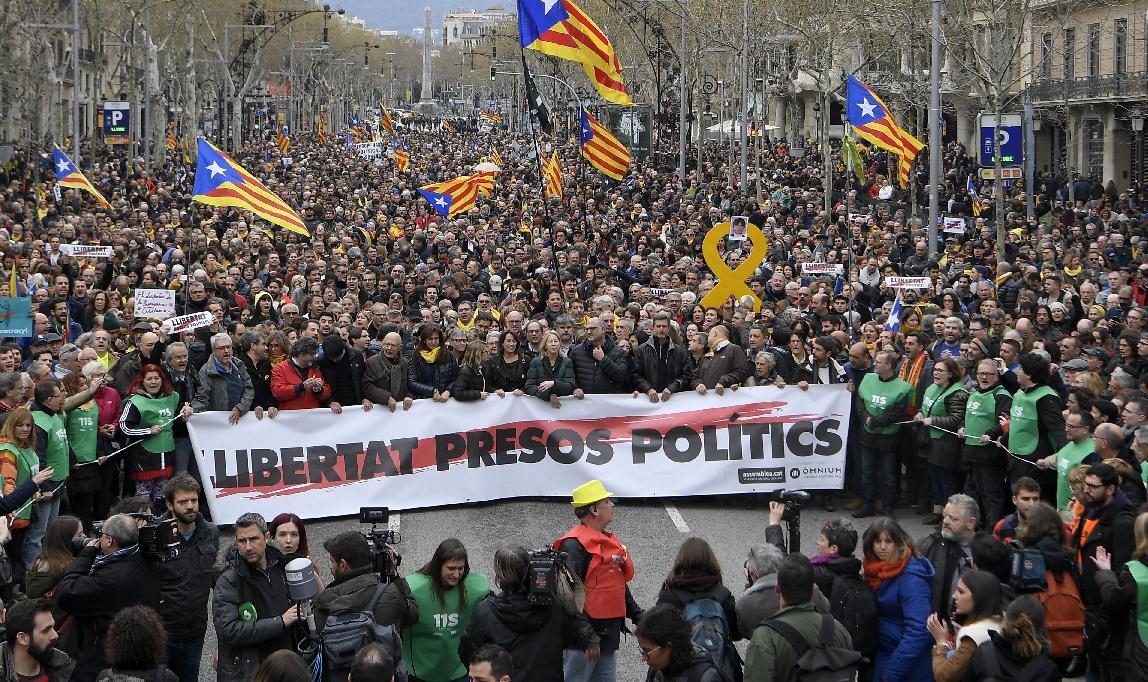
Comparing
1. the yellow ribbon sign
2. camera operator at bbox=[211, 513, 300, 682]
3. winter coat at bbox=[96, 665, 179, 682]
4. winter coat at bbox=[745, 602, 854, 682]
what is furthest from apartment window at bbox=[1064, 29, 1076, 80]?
winter coat at bbox=[96, 665, 179, 682]

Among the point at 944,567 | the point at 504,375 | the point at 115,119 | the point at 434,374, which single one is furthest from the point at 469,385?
the point at 115,119

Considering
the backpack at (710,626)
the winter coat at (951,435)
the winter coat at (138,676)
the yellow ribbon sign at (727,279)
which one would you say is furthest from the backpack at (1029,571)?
the yellow ribbon sign at (727,279)

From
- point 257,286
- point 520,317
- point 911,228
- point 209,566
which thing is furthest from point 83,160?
point 209,566

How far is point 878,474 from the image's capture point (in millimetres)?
11844

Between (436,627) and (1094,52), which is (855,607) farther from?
(1094,52)

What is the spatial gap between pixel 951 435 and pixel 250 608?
6.23m

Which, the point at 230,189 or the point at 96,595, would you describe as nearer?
the point at 96,595

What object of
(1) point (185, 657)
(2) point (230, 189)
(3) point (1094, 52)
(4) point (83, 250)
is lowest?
(1) point (185, 657)

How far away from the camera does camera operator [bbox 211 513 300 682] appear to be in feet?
21.7

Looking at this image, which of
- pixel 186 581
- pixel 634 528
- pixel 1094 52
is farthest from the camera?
pixel 1094 52

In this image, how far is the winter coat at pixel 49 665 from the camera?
610 centimetres

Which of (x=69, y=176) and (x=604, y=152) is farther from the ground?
(x=604, y=152)

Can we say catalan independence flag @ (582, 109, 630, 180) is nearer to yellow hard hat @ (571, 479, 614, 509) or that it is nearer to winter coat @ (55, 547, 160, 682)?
yellow hard hat @ (571, 479, 614, 509)

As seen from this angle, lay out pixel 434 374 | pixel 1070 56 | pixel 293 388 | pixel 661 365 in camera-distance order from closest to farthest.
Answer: pixel 293 388 → pixel 434 374 → pixel 661 365 → pixel 1070 56
